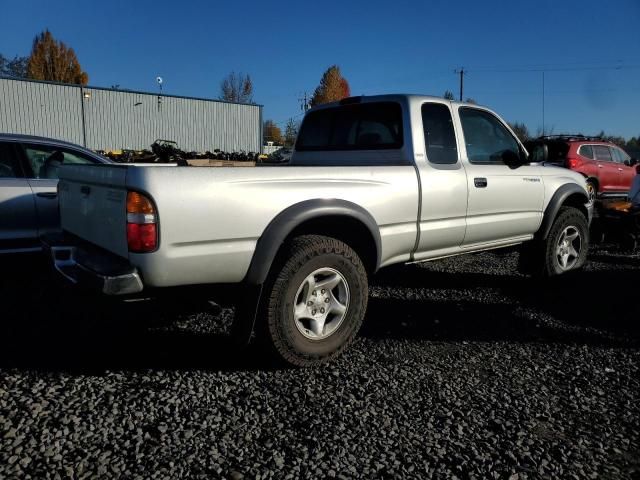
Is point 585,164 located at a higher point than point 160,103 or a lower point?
lower

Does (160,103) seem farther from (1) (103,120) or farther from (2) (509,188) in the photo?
(2) (509,188)

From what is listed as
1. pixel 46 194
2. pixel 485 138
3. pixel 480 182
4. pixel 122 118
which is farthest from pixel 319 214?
pixel 122 118

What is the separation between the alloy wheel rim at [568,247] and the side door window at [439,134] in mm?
2016

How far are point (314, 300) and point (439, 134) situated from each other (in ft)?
6.33

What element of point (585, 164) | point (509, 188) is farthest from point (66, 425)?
point (585, 164)

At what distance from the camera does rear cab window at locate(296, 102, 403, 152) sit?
4.38 meters

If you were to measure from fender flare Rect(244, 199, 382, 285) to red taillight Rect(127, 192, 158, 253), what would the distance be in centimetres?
61

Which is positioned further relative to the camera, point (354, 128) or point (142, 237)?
point (354, 128)

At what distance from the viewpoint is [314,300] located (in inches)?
136

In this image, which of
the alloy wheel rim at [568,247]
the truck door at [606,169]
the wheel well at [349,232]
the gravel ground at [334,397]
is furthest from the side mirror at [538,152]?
the truck door at [606,169]

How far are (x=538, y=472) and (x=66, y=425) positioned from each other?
2278 mm

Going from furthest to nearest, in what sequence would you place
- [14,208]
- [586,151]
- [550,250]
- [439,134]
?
[586,151] → [550,250] → [14,208] → [439,134]

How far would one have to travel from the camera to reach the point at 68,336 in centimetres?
390

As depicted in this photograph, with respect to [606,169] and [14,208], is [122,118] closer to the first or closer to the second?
[606,169]
